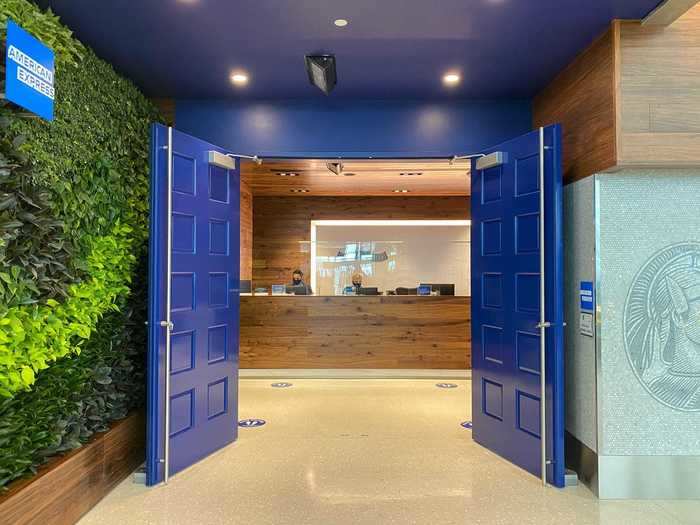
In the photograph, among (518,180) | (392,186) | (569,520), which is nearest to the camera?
(569,520)

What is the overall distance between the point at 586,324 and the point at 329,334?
3910 mm

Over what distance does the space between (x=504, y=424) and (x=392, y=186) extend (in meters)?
5.02

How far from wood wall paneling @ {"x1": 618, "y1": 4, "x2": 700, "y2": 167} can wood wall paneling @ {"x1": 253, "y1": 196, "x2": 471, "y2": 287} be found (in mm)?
5925

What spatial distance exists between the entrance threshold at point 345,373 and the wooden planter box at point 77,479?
302 cm

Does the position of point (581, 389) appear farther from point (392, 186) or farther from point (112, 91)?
point (392, 186)

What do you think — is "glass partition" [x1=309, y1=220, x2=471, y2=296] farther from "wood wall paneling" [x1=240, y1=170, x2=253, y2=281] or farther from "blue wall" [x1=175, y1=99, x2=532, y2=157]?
"blue wall" [x1=175, y1=99, x2=532, y2=157]

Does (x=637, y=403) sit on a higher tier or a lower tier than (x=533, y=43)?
lower

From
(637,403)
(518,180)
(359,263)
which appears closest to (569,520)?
(637,403)

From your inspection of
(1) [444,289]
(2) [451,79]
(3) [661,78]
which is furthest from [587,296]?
(1) [444,289]

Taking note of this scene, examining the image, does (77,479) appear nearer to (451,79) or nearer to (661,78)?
(451,79)

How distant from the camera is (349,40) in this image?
122 inches

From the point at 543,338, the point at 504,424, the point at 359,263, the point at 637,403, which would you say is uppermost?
the point at 359,263

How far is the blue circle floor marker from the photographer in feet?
14.5

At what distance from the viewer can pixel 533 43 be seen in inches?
124
